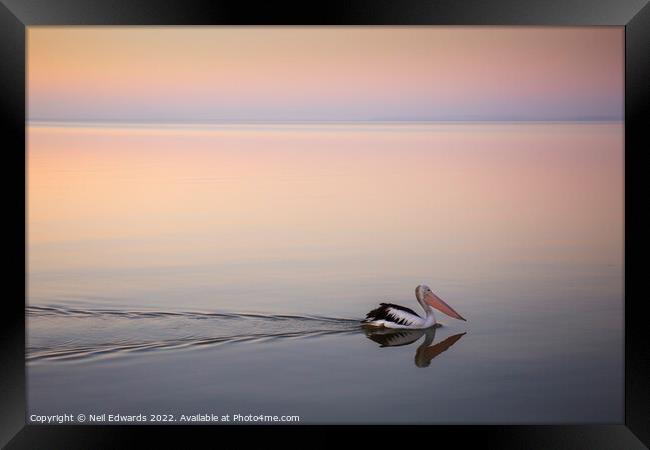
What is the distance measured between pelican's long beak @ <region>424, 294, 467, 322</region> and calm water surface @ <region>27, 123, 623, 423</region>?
0.29 ft

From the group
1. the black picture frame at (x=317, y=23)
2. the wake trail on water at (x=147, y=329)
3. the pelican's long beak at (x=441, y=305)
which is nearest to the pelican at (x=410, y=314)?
the pelican's long beak at (x=441, y=305)

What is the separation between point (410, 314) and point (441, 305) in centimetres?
31

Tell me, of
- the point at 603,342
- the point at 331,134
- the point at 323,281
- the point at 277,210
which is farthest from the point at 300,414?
the point at 331,134

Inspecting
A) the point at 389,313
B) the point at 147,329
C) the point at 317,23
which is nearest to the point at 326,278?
the point at 389,313

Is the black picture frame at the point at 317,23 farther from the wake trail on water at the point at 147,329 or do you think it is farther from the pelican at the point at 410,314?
the pelican at the point at 410,314

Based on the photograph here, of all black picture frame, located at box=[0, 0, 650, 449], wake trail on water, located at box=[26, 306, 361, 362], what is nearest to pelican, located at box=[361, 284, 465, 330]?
wake trail on water, located at box=[26, 306, 361, 362]

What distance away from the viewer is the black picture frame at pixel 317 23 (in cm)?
453

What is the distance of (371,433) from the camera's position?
4.61 metres

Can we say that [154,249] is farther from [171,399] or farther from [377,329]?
[171,399]

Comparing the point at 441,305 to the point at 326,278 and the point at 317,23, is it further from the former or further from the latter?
the point at 317,23

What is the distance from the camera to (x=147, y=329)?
6602mm

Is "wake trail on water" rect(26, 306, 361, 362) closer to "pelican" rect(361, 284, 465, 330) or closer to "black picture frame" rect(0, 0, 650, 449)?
"pelican" rect(361, 284, 465, 330)

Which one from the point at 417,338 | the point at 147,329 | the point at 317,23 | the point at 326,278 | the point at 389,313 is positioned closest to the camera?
the point at 317,23

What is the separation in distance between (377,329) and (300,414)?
2.03m
